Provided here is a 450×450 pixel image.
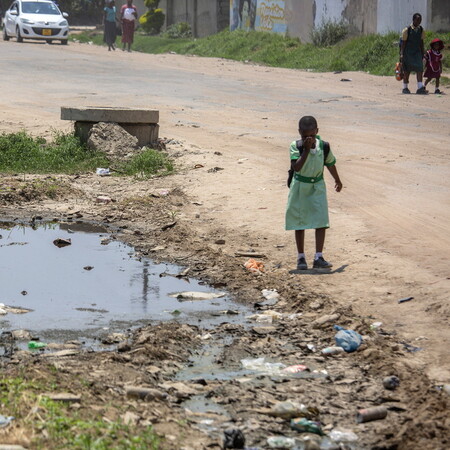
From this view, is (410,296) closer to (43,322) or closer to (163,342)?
(163,342)

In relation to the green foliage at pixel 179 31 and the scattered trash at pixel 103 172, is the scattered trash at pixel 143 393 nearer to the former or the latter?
the scattered trash at pixel 103 172

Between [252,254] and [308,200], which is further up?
[308,200]

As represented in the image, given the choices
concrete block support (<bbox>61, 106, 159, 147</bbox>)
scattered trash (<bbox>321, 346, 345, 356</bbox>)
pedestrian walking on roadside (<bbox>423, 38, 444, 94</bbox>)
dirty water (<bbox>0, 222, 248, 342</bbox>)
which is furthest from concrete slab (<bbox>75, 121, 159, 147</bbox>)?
pedestrian walking on roadside (<bbox>423, 38, 444, 94</bbox>)

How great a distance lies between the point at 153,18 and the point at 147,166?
2970cm

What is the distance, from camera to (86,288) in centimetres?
728

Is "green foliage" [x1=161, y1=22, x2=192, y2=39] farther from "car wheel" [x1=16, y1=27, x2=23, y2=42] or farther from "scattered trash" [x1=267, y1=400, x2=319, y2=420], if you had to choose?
"scattered trash" [x1=267, y1=400, x2=319, y2=420]

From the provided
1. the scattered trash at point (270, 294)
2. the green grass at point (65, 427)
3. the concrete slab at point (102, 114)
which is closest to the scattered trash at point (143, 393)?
the green grass at point (65, 427)

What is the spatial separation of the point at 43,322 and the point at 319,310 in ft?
6.20

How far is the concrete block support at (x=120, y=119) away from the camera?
12.5 metres

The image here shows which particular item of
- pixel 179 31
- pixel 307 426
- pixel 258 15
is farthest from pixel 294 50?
pixel 307 426

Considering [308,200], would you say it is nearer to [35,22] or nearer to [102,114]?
[102,114]

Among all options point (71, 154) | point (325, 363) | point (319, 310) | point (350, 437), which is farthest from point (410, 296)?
point (71, 154)

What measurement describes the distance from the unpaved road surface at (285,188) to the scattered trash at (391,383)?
0.39 feet

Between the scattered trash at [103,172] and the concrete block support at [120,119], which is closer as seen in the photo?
the scattered trash at [103,172]
